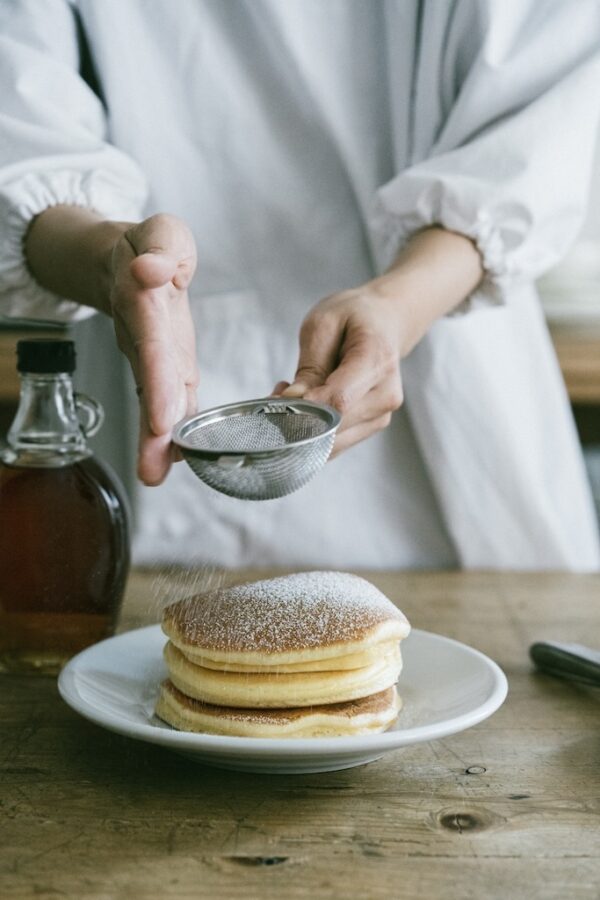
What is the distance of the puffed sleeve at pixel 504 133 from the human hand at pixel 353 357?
0.63 ft

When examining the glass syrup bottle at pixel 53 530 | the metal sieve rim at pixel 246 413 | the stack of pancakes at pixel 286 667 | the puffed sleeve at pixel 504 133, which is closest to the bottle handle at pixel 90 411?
the glass syrup bottle at pixel 53 530

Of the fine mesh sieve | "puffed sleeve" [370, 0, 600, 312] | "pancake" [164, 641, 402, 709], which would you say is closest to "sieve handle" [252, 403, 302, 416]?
the fine mesh sieve

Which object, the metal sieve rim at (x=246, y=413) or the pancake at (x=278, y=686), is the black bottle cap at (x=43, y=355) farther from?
the pancake at (x=278, y=686)

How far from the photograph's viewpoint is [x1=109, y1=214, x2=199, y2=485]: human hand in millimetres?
712

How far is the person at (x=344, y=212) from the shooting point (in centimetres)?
108

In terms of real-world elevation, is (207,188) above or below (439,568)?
above

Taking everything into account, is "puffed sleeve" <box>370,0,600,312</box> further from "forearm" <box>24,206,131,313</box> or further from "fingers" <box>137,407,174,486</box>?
"fingers" <box>137,407,174,486</box>

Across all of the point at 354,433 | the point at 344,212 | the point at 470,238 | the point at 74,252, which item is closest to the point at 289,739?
the point at 354,433

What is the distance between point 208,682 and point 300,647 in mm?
66

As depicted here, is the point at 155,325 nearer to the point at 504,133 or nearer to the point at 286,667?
the point at 286,667

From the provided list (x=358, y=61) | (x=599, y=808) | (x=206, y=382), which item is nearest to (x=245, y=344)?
(x=206, y=382)

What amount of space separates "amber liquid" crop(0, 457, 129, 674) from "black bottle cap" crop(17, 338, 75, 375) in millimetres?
80

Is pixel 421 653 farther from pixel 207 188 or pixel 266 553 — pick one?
pixel 207 188

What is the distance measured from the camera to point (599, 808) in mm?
604
